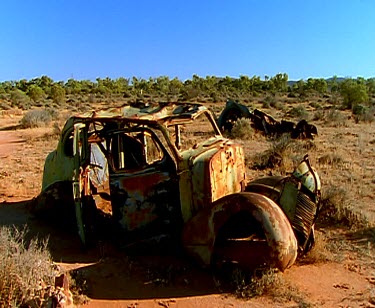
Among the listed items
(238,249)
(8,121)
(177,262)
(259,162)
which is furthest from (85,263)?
(8,121)

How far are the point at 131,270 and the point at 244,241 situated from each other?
1.41m

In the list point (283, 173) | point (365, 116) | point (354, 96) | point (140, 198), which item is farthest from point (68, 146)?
point (354, 96)

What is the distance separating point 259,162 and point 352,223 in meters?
4.96

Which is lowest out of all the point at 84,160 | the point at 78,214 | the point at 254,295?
the point at 254,295

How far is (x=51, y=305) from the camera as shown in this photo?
4027 mm

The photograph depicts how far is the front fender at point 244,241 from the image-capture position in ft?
17.0

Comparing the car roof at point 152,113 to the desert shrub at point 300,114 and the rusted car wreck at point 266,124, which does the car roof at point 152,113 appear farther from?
the desert shrub at point 300,114

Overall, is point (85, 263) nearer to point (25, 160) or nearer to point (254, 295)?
point (254, 295)

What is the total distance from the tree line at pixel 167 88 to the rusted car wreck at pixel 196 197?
38.0 m

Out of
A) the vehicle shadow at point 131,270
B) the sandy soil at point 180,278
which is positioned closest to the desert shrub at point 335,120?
the sandy soil at point 180,278

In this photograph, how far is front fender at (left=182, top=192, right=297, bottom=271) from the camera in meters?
5.18

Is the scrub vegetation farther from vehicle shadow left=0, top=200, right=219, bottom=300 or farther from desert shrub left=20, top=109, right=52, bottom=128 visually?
vehicle shadow left=0, top=200, right=219, bottom=300

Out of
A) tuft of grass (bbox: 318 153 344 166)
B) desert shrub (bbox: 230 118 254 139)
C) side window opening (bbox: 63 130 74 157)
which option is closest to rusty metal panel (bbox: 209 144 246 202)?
side window opening (bbox: 63 130 74 157)

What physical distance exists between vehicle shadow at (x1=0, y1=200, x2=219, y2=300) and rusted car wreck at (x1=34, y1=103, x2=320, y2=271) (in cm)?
22
